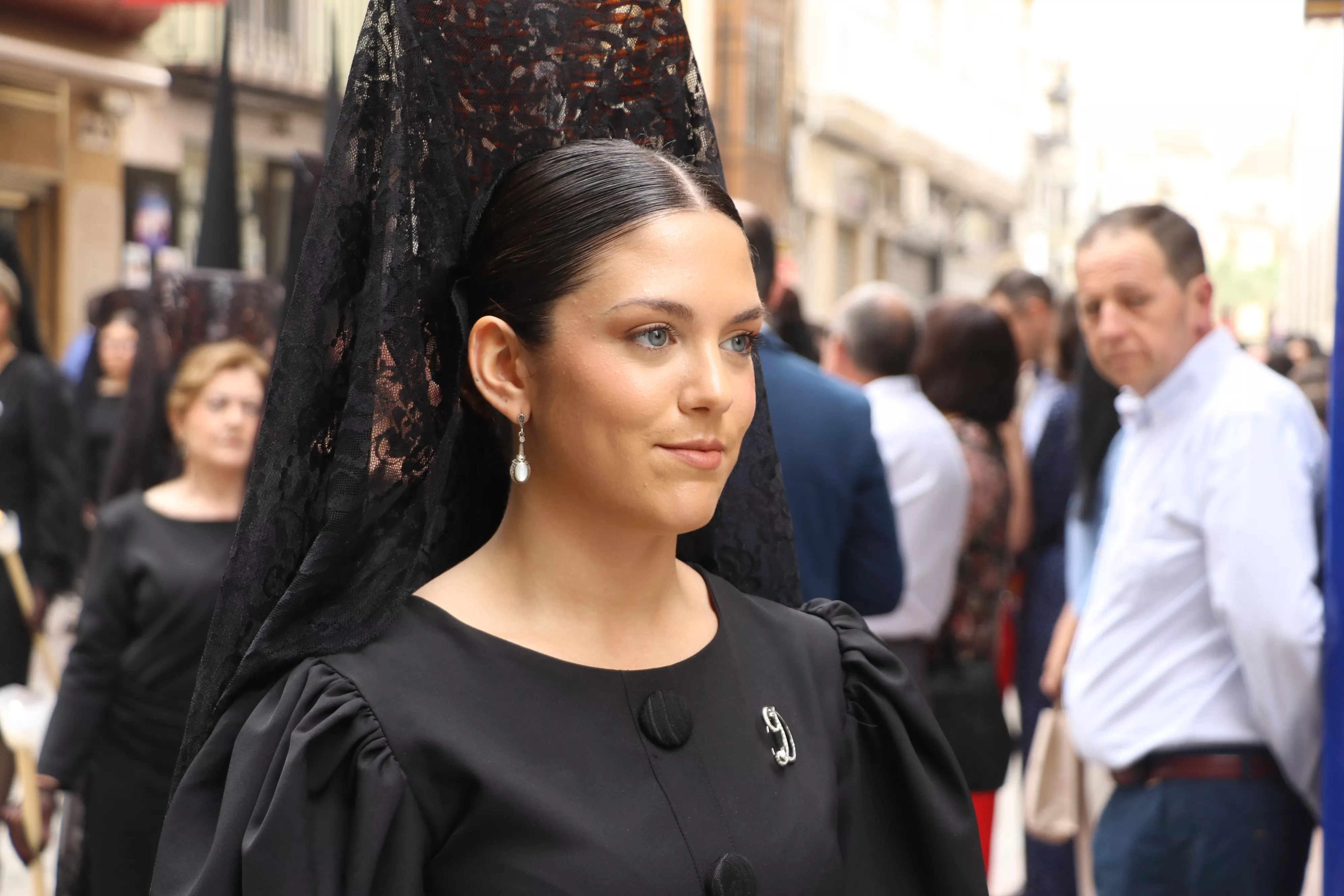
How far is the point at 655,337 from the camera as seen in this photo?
5.45ft

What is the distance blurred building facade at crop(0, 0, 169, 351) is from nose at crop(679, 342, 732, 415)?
497 inches

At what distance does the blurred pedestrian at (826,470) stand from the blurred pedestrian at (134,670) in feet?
4.45

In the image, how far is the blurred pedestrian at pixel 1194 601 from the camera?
3.03 metres

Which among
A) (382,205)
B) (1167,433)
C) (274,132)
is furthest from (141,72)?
(382,205)

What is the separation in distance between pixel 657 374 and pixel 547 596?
0.93ft

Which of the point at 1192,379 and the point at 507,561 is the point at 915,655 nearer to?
the point at 1192,379

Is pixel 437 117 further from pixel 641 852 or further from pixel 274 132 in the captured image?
pixel 274 132

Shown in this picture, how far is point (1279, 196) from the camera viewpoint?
232ft

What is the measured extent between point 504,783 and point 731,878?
0.26 m

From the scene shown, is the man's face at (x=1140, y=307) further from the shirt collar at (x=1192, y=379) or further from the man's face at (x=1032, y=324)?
the man's face at (x=1032, y=324)

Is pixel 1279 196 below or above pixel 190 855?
above

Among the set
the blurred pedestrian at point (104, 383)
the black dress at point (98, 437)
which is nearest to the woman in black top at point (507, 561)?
the blurred pedestrian at point (104, 383)

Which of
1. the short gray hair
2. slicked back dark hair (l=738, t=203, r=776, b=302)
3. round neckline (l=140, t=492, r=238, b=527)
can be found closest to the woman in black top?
slicked back dark hair (l=738, t=203, r=776, b=302)

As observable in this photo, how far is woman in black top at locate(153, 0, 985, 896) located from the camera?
1.57 m
